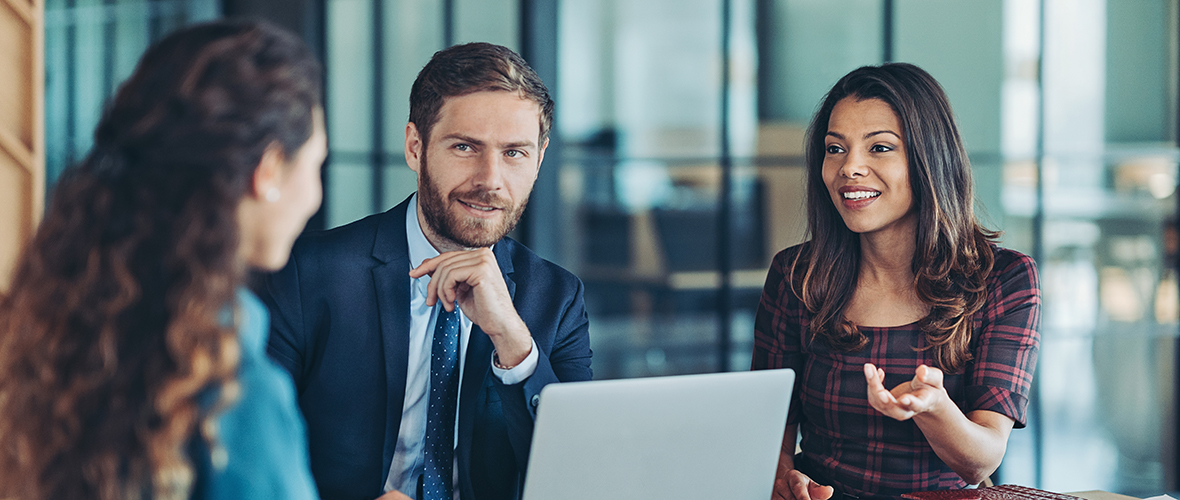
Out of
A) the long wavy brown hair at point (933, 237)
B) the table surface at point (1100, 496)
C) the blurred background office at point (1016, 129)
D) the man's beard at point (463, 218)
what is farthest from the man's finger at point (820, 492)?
the blurred background office at point (1016, 129)

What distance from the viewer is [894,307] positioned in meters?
1.71

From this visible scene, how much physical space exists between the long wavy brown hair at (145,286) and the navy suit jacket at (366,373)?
686mm

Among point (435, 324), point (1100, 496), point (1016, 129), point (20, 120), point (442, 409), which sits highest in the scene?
point (1016, 129)

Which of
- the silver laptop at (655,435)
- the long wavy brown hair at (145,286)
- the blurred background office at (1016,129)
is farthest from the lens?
the blurred background office at (1016,129)

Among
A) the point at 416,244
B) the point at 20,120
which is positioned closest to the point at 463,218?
the point at 416,244

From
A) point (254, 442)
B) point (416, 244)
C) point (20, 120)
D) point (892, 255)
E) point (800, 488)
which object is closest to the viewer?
point (254, 442)

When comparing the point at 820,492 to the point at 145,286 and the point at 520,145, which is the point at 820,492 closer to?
the point at 520,145

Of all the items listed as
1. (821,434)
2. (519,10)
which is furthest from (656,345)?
(821,434)

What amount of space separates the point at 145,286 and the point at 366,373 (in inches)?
29.7

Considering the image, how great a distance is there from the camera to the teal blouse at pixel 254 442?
0.78 m

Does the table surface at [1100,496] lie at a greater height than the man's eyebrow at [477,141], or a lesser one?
lesser

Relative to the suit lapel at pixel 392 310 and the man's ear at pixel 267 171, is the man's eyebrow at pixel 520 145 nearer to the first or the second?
the suit lapel at pixel 392 310

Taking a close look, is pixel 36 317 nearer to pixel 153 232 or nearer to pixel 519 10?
pixel 153 232

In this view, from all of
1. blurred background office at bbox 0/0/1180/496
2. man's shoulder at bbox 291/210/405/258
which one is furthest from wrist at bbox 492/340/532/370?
blurred background office at bbox 0/0/1180/496
